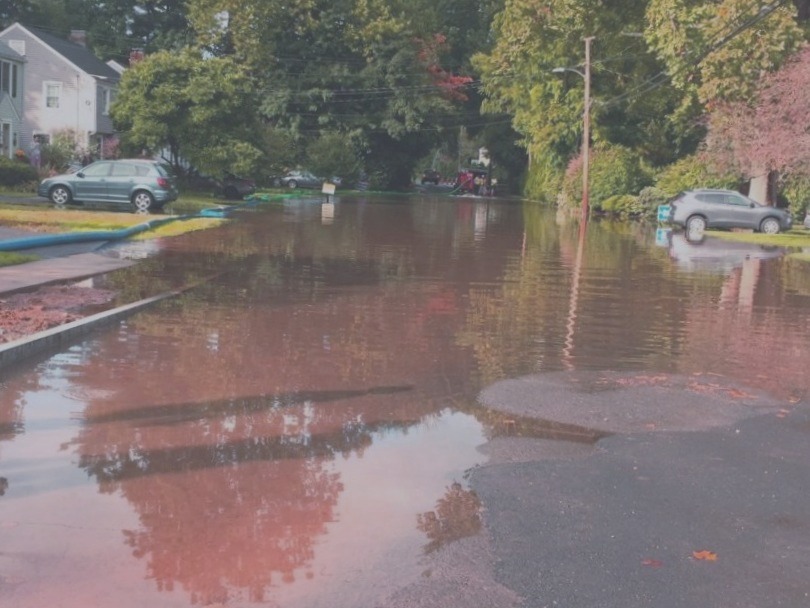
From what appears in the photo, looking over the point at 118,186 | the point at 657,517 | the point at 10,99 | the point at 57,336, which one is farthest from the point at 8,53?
the point at 657,517

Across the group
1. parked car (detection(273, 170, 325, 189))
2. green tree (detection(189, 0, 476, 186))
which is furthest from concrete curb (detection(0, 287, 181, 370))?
parked car (detection(273, 170, 325, 189))

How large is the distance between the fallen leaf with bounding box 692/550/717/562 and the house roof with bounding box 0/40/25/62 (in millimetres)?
47453

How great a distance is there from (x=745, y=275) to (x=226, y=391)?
1412 cm

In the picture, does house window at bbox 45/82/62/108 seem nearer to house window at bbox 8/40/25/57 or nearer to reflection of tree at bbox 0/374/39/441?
house window at bbox 8/40/25/57

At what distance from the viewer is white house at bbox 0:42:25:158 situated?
45.0 metres

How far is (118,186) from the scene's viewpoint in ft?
97.8

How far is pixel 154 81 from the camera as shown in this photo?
39.5 meters

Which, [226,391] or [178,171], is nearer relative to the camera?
[226,391]

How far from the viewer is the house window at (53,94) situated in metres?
51.2

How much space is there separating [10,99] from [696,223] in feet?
107

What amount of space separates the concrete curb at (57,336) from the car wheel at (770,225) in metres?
27.0

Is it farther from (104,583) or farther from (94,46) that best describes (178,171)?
(104,583)

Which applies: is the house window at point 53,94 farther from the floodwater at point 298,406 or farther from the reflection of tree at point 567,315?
the reflection of tree at point 567,315

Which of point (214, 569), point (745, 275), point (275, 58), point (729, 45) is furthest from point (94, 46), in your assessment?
point (214, 569)
